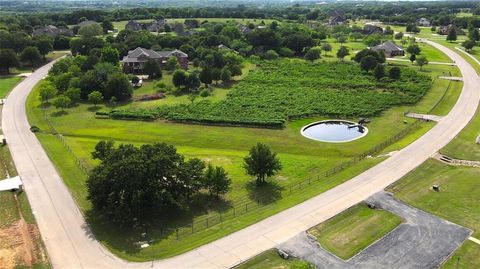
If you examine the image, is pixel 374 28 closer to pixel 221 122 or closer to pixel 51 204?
pixel 221 122

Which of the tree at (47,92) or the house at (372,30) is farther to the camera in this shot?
the house at (372,30)

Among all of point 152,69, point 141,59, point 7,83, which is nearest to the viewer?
point 7,83

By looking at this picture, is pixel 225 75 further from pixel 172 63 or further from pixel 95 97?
pixel 95 97

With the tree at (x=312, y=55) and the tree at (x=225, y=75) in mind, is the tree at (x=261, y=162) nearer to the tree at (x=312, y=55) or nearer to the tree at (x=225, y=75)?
the tree at (x=225, y=75)

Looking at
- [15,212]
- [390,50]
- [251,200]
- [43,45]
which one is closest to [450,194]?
[251,200]

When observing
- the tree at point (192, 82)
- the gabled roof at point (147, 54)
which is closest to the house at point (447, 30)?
the gabled roof at point (147, 54)

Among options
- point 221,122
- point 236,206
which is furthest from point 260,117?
point 236,206

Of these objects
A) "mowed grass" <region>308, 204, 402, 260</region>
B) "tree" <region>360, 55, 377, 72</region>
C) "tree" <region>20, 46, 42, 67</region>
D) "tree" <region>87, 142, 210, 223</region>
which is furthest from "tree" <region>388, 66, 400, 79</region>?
"tree" <region>20, 46, 42, 67</region>
